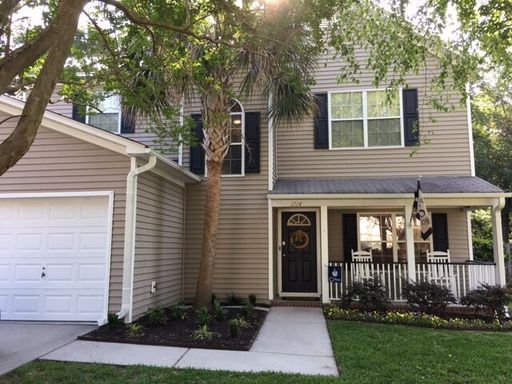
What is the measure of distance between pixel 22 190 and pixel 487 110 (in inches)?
735

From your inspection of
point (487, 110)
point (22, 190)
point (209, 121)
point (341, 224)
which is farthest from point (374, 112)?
point (487, 110)

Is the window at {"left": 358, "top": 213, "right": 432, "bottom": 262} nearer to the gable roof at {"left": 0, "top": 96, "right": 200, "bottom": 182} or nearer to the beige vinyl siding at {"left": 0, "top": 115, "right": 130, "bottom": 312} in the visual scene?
the gable roof at {"left": 0, "top": 96, "right": 200, "bottom": 182}

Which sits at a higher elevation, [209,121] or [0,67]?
[209,121]

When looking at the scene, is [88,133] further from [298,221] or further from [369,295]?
[369,295]

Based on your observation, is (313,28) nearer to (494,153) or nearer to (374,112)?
(374,112)

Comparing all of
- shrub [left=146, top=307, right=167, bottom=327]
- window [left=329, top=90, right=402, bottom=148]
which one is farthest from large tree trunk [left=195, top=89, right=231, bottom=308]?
window [left=329, top=90, right=402, bottom=148]

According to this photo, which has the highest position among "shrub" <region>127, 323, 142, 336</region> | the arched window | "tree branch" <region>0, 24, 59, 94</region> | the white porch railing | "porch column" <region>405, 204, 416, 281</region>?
"tree branch" <region>0, 24, 59, 94</region>

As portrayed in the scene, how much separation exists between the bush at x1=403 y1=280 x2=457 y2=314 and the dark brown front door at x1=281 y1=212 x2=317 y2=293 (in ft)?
9.13

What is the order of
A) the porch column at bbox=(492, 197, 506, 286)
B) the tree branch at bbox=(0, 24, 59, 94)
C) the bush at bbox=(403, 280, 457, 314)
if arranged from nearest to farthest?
the tree branch at bbox=(0, 24, 59, 94) → the bush at bbox=(403, 280, 457, 314) → the porch column at bbox=(492, 197, 506, 286)

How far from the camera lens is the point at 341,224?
1176 centimetres

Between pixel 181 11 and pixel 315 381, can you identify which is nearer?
pixel 315 381

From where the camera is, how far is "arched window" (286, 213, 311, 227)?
1136cm

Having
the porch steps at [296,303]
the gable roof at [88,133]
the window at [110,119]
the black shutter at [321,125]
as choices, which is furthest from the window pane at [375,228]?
the window at [110,119]

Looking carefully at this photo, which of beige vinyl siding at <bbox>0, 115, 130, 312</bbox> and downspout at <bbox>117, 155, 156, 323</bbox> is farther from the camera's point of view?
beige vinyl siding at <bbox>0, 115, 130, 312</bbox>
